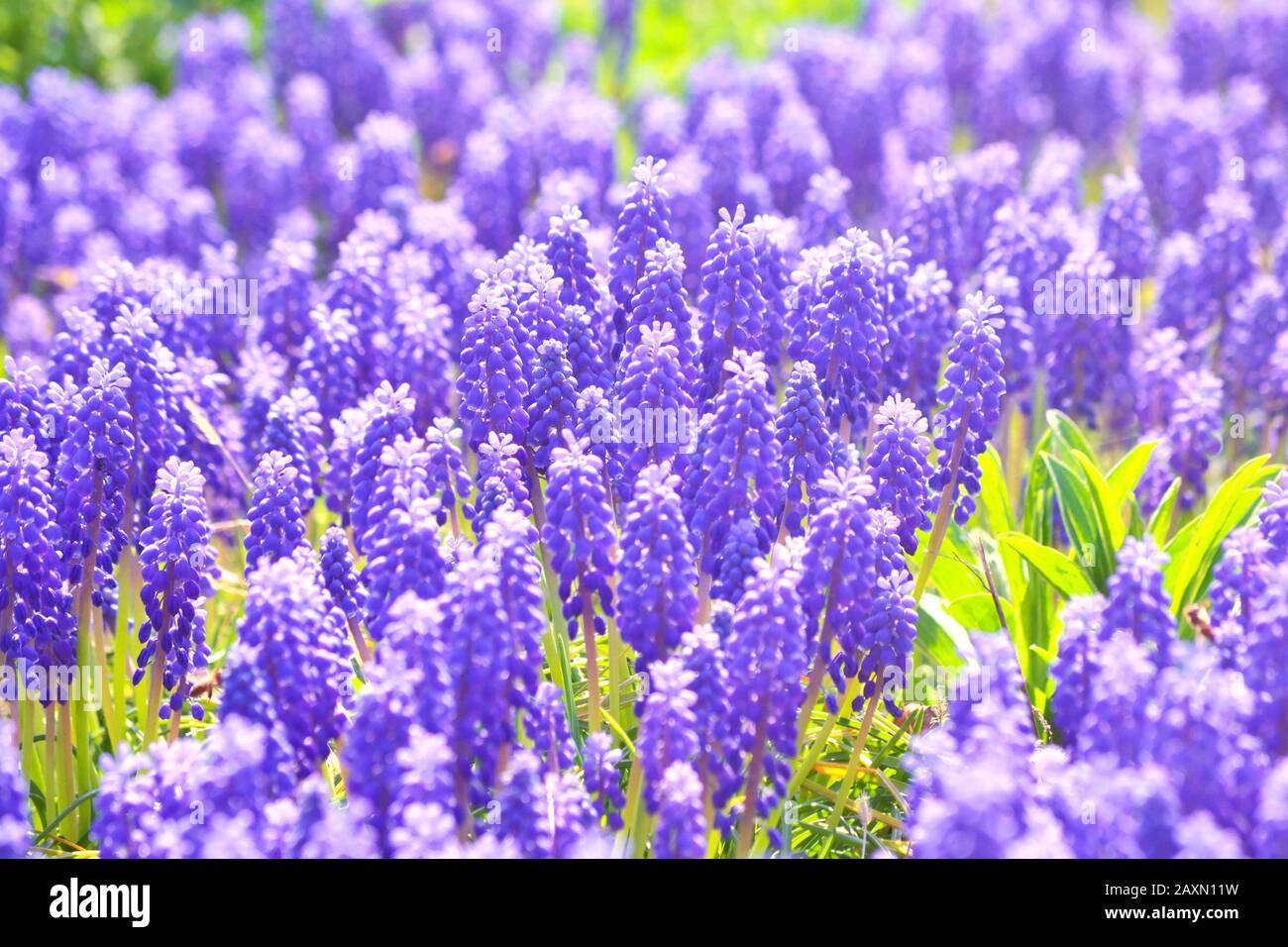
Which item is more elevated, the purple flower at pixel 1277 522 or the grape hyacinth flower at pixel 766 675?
the purple flower at pixel 1277 522

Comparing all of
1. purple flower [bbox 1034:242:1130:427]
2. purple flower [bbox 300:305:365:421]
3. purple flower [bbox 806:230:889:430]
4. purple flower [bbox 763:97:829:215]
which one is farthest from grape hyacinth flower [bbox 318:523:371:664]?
purple flower [bbox 763:97:829:215]

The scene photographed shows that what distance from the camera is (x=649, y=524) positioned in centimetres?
529

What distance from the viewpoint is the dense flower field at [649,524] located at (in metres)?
4.78

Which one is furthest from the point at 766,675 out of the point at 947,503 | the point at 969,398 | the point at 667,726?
the point at 969,398

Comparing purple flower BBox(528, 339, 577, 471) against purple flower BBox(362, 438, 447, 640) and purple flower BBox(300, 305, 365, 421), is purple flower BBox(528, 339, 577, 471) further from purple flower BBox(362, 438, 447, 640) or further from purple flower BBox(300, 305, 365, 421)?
purple flower BBox(300, 305, 365, 421)

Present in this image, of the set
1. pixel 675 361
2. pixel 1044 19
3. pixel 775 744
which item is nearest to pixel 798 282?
pixel 675 361

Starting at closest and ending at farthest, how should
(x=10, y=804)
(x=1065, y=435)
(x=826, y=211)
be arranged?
(x=10, y=804) → (x=1065, y=435) → (x=826, y=211)

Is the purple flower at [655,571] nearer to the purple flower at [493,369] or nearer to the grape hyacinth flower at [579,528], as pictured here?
the grape hyacinth flower at [579,528]

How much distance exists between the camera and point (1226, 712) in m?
4.61

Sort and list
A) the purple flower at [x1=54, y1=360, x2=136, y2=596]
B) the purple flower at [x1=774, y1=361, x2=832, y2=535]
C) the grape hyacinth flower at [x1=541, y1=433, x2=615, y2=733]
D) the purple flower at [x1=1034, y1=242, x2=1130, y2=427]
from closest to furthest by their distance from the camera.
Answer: the grape hyacinth flower at [x1=541, y1=433, x2=615, y2=733] < the purple flower at [x1=774, y1=361, x2=832, y2=535] < the purple flower at [x1=54, y1=360, x2=136, y2=596] < the purple flower at [x1=1034, y1=242, x2=1130, y2=427]

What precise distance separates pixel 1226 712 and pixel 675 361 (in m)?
2.36

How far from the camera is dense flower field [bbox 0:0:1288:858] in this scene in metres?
4.78

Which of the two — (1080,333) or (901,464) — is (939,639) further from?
(1080,333)

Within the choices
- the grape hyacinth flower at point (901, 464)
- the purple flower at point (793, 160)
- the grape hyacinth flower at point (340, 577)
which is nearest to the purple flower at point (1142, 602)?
the grape hyacinth flower at point (901, 464)
